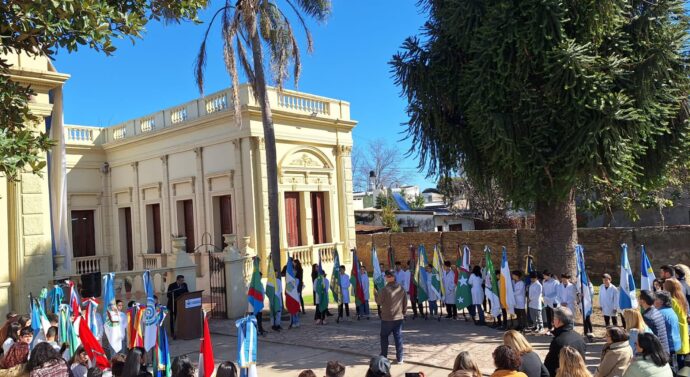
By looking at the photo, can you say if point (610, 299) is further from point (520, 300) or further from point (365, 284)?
point (365, 284)

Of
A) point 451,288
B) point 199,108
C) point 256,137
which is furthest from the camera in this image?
point 199,108

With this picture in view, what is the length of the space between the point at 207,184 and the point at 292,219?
380 centimetres

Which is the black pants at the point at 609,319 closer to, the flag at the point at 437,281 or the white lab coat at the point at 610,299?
the white lab coat at the point at 610,299

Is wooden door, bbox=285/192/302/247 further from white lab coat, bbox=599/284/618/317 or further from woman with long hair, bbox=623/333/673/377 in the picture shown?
woman with long hair, bbox=623/333/673/377

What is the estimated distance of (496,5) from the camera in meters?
11.4

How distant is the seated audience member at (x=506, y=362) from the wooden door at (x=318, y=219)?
62.5 feet

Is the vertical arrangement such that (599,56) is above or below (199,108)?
below

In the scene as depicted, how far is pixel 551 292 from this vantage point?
11867 mm

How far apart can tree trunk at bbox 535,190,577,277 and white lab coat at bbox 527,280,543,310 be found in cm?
158

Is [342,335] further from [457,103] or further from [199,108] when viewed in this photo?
[199,108]

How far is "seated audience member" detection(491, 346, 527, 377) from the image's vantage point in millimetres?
4973

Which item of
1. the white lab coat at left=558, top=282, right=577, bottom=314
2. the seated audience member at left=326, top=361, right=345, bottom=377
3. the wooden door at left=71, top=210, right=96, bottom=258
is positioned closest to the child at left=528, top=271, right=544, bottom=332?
the white lab coat at left=558, top=282, right=577, bottom=314

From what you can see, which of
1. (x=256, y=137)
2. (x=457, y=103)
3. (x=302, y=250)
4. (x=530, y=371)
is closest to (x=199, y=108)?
(x=256, y=137)

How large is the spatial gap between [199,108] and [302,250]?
7.36 meters
